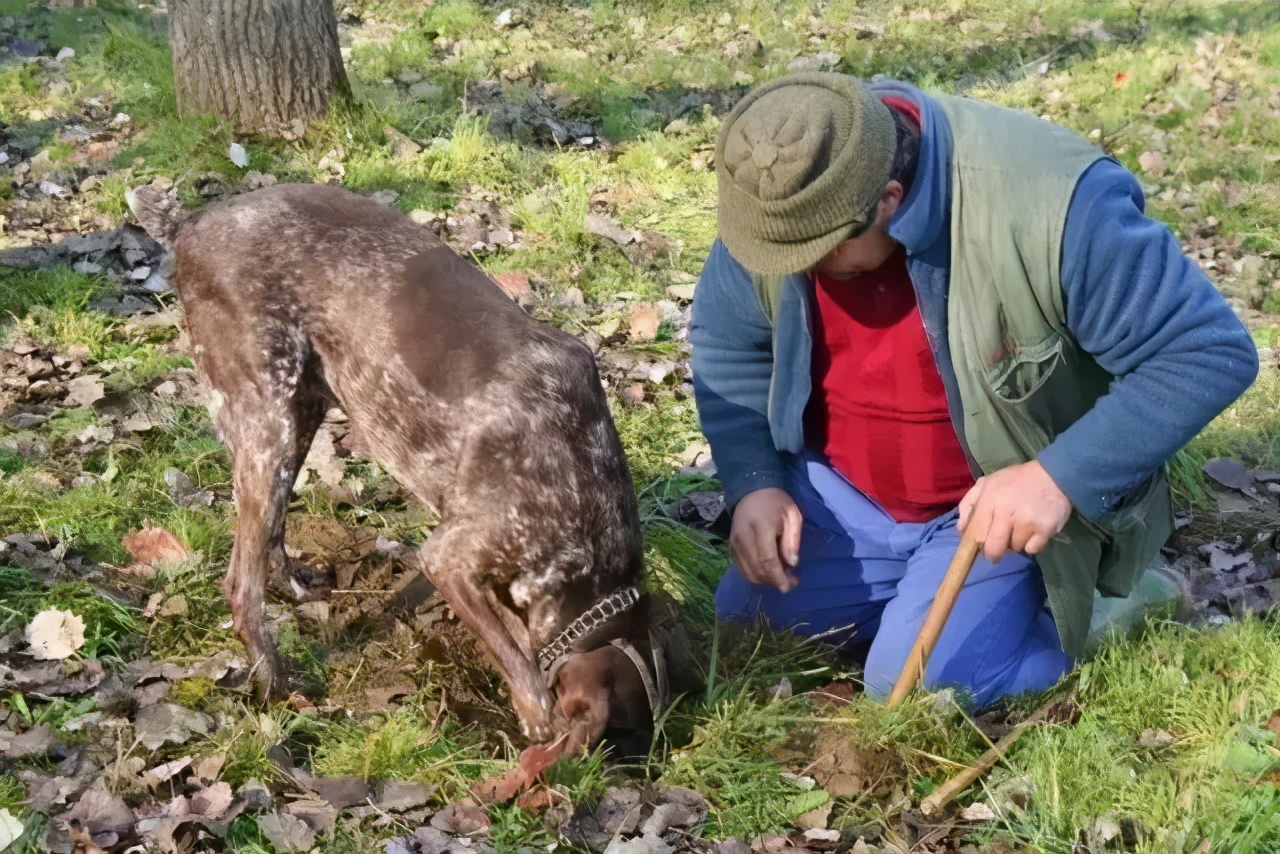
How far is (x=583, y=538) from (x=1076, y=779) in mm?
1491

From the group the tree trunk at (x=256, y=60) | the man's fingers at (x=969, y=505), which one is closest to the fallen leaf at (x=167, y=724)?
the man's fingers at (x=969, y=505)

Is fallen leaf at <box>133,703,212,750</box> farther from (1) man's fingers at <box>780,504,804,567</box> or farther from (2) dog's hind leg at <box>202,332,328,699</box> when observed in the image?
(1) man's fingers at <box>780,504,804,567</box>

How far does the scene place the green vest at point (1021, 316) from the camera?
308 centimetres

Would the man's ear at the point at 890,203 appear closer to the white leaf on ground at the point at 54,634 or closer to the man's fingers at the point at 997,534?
the man's fingers at the point at 997,534

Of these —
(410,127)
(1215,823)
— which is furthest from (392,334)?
(410,127)

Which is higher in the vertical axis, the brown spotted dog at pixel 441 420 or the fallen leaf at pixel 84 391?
the brown spotted dog at pixel 441 420

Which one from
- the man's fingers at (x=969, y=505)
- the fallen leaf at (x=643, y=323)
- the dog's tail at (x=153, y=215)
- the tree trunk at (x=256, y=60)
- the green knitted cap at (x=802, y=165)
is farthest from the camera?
the tree trunk at (x=256, y=60)

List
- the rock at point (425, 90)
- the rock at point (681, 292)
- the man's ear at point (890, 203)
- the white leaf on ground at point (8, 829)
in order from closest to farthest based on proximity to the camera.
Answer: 1. the white leaf on ground at point (8, 829)
2. the man's ear at point (890, 203)
3. the rock at point (681, 292)
4. the rock at point (425, 90)

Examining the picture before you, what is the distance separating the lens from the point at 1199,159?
750cm

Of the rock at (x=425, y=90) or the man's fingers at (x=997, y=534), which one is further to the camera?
the rock at (x=425, y=90)

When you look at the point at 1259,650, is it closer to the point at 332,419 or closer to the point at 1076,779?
the point at 1076,779

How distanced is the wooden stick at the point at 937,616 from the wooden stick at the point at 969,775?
27cm

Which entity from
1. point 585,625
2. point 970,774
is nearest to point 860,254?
point 585,625

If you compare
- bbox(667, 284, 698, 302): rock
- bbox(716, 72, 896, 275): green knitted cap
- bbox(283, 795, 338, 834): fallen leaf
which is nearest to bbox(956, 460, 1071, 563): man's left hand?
bbox(716, 72, 896, 275): green knitted cap
